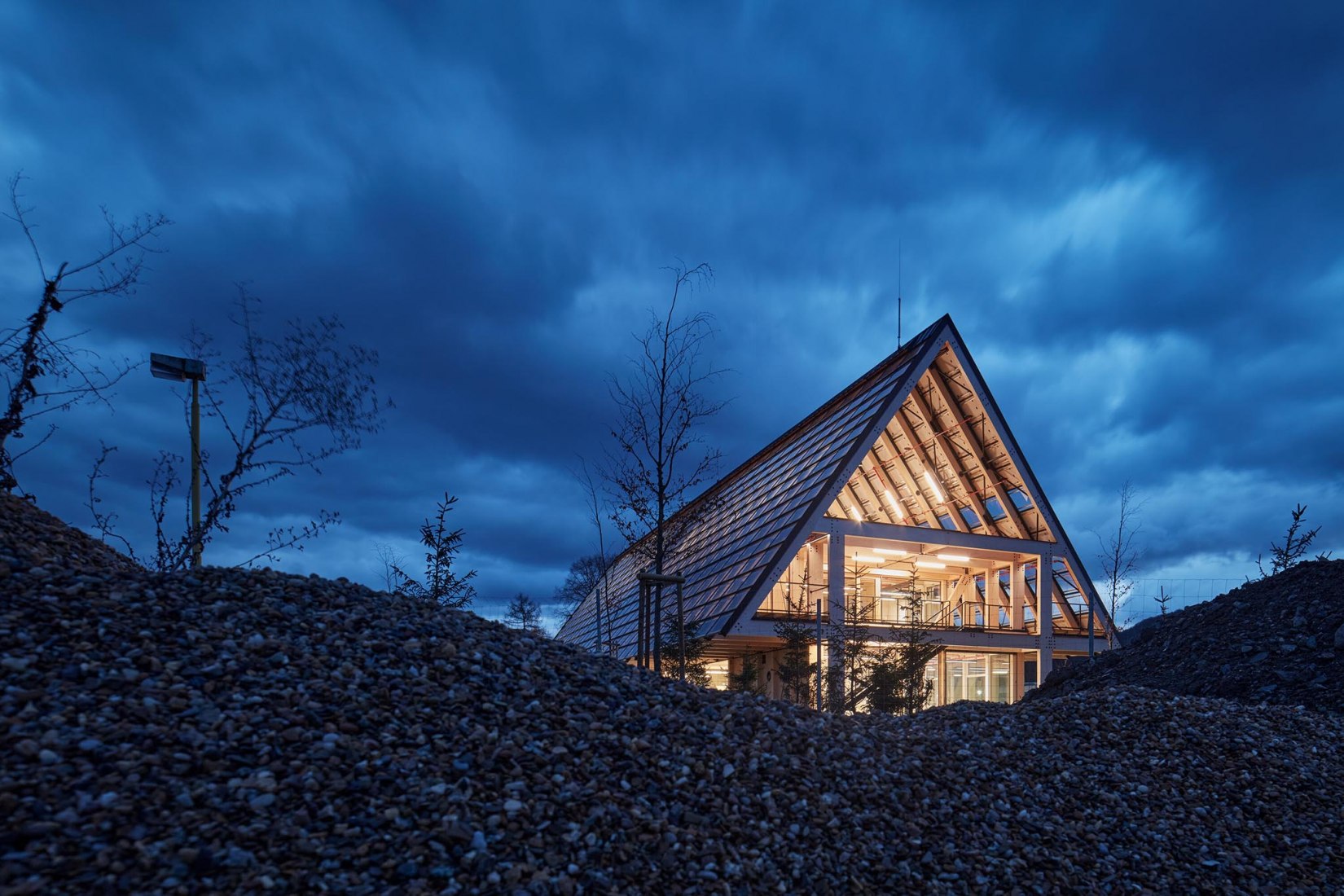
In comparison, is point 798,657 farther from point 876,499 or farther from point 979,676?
point 979,676

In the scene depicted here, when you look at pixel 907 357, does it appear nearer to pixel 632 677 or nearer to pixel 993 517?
pixel 993 517

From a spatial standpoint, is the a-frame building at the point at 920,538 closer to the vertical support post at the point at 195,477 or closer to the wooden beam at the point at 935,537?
the wooden beam at the point at 935,537

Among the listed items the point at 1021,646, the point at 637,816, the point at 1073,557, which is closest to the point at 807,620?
the point at 1021,646

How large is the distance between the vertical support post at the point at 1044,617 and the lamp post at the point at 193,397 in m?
25.4

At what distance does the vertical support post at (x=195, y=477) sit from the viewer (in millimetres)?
9789

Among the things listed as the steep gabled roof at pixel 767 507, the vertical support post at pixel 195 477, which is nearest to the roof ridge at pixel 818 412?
the steep gabled roof at pixel 767 507

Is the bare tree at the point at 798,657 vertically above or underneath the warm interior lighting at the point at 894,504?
underneath

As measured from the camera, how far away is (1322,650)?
12.3 m

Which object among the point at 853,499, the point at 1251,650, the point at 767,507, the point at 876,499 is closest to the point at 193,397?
the point at 1251,650

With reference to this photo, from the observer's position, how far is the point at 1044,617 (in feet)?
87.2

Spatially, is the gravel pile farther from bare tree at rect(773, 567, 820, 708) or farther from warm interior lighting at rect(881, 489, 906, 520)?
warm interior lighting at rect(881, 489, 906, 520)

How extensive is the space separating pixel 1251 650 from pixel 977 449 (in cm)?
1430

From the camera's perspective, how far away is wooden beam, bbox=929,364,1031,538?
Result: 2641cm

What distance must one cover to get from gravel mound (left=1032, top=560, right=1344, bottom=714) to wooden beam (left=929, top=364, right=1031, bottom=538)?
35.6ft
